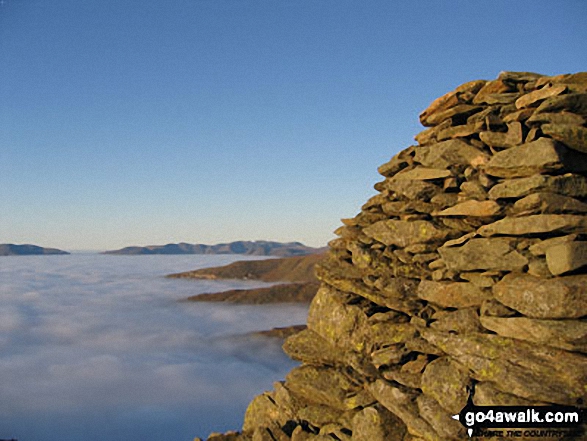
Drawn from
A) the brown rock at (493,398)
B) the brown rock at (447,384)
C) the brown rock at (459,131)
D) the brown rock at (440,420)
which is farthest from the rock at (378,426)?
the brown rock at (459,131)

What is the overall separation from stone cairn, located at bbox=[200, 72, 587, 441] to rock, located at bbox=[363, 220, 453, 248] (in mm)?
55

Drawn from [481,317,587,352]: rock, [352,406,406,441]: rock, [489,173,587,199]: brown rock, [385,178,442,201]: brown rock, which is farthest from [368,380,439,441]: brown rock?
[489,173,587,199]: brown rock

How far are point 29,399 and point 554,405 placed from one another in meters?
185

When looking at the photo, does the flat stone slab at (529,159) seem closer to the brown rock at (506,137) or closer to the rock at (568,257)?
the brown rock at (506,137)

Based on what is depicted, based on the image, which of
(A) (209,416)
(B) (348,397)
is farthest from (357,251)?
(A) (209,416)

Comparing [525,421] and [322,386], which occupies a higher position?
[525,421]

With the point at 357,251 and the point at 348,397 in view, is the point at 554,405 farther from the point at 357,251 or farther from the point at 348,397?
the point at 357,251

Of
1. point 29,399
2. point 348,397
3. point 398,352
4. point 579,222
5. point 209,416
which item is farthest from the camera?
point 29,399

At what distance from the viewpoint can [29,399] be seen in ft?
501

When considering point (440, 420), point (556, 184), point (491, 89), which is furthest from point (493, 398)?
point (491, 89)

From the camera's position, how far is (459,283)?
15398 mm

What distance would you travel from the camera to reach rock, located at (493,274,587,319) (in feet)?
41.4

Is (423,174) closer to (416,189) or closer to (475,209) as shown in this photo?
(416,189)

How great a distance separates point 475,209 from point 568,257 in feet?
11.4
